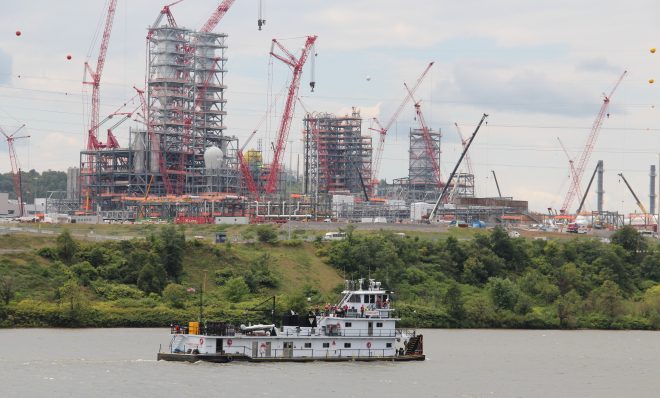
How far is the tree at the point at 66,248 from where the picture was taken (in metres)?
146

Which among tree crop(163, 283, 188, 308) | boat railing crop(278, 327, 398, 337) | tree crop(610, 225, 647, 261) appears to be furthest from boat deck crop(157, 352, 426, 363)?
tree crop(610, 225, 647, 261)

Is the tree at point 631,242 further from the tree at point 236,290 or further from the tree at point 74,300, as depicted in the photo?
the tree at point 74,300

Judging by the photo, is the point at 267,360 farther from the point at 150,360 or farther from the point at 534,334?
the point at 534,334

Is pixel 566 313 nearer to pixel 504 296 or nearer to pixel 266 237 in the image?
pixel 504 296

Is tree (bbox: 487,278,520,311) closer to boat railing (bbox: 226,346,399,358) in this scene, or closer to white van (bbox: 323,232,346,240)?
white van (bbox: 323,232,346,240)

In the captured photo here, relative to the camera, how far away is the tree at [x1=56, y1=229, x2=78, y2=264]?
145500 mm

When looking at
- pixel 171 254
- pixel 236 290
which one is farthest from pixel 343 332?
pixel 171 254

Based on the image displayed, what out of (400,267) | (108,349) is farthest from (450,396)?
(400,267)

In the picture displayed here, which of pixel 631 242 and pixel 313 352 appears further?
pixel 631 242

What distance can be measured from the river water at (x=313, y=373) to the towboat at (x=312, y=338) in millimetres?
1471

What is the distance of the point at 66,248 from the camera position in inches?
5743

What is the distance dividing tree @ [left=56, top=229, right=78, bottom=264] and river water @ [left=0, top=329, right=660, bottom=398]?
2629 cm

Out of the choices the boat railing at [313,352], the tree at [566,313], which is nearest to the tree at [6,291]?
the boat railing at [313,352]

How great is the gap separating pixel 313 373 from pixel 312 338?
6.63 m
